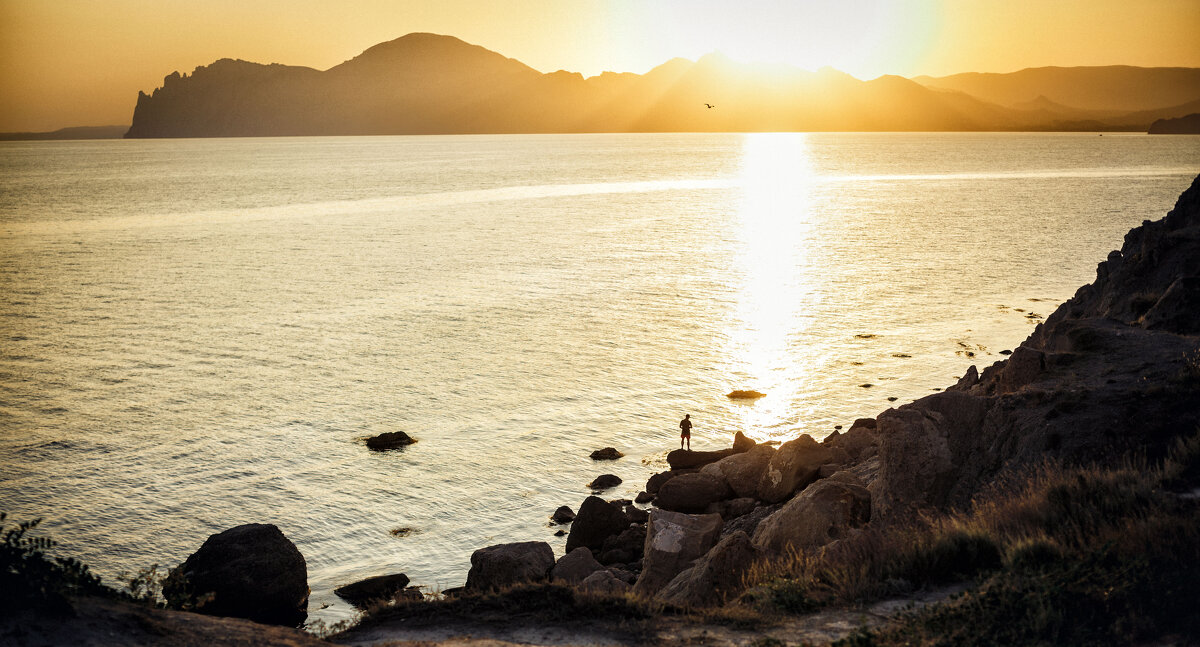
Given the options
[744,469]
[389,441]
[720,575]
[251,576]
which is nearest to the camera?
[720,575]

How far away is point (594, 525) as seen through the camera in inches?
1006

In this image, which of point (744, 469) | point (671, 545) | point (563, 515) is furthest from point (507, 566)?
point (744, 469)

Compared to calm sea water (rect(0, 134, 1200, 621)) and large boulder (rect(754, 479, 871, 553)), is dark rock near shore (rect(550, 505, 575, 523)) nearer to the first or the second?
calm sea water (rect(0, 134, 1200, 621))

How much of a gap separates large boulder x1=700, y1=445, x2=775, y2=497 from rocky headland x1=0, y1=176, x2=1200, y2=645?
1.36 meters

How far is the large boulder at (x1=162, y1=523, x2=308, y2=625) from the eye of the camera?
66.8 ft

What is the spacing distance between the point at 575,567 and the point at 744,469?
9051 millimetres

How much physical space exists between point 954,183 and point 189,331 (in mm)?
166602

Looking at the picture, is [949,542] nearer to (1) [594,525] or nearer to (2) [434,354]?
(1) [594,525]

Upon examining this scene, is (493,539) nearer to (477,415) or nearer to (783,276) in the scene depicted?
(477,415)

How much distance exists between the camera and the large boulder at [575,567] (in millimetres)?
21297

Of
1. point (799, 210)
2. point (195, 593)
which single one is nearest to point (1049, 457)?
point (195, 593)

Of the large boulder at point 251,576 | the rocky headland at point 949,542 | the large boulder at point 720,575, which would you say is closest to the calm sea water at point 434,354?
the large boulder at point 251,576

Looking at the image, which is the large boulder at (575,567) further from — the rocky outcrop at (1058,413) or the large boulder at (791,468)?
the rocky outcrop at (1058,413)

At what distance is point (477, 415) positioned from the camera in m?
37.2
